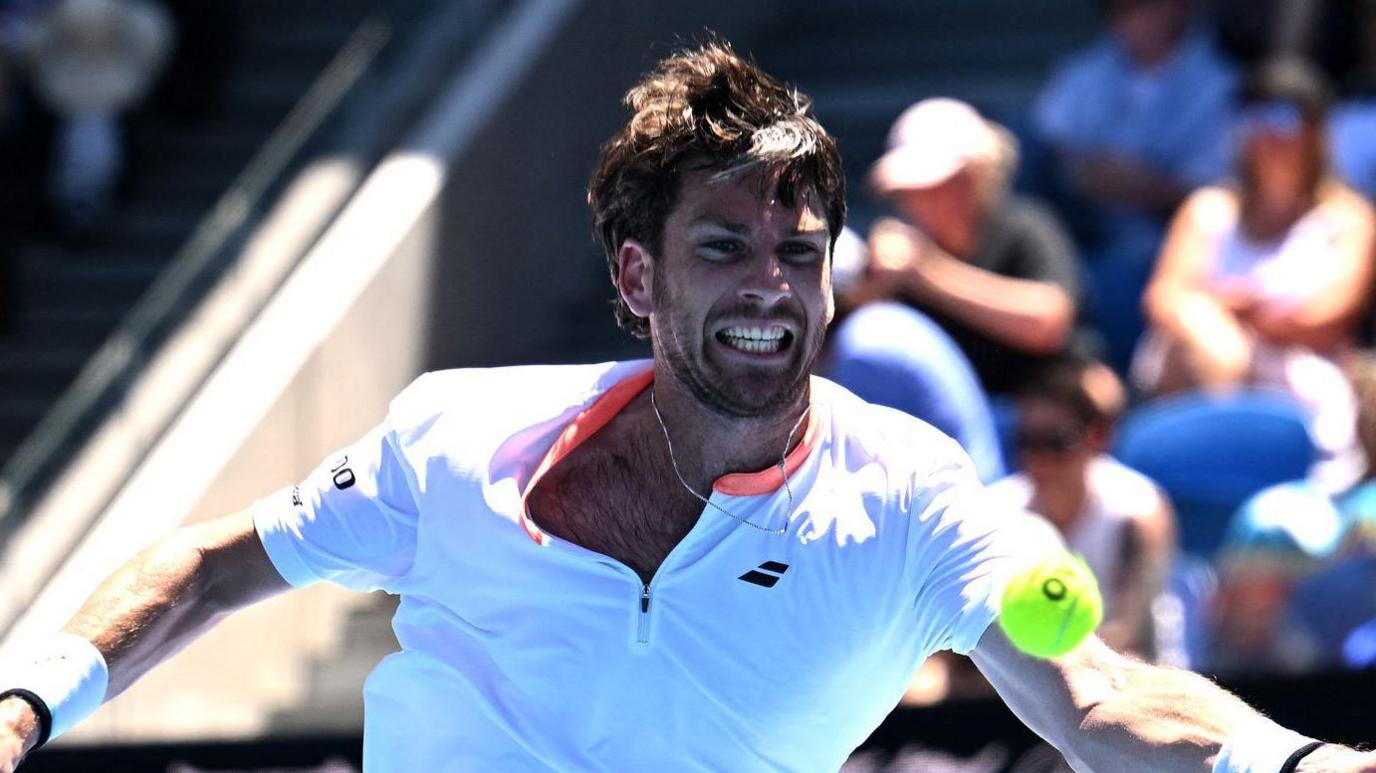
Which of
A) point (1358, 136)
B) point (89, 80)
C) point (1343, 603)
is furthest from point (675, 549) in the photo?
point (89, 80)

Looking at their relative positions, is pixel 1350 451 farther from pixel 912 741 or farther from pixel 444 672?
pixel 444 672

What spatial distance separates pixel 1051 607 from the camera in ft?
9.07

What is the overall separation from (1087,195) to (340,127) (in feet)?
9.03

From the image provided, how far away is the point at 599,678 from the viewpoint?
3.01 meters

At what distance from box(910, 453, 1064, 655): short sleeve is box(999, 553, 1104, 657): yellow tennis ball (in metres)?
0.07

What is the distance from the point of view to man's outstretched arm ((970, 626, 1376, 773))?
2.66 meters

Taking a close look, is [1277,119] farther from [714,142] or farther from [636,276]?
[714,142]

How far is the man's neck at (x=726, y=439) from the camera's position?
3119 mm

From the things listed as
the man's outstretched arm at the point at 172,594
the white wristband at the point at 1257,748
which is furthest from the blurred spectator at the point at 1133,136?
the white wristband at the point at 1257,748

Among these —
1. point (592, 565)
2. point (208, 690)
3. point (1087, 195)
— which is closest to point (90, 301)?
point (208, 690)

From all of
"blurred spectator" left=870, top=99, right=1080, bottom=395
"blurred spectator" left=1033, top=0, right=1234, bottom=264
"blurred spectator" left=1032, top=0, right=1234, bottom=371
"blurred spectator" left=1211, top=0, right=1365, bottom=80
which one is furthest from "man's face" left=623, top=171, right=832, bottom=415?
"blurred spectator" left=1211, top=0, right=1365, bottom=80

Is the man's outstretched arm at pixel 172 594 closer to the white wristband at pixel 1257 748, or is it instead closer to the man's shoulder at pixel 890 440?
the man's shoulder at pixel 890 440

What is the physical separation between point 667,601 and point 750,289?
1.52 feet

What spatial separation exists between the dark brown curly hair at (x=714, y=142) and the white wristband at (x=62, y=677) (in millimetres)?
1026
